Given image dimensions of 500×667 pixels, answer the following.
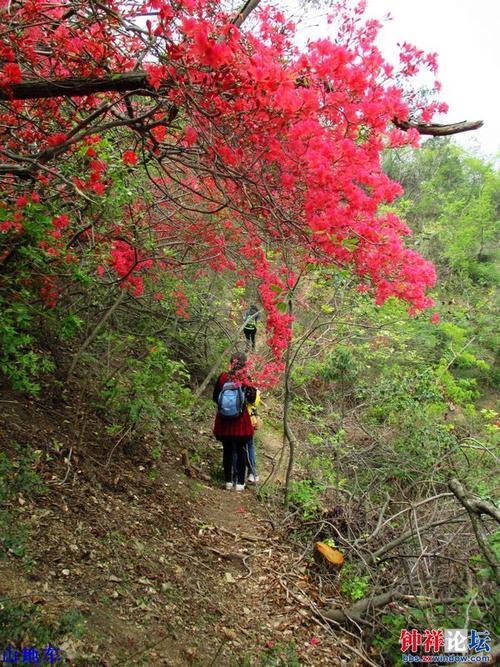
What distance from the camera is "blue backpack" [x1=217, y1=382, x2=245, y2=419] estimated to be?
16.8 ft

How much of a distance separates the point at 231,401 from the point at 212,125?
3.19 metres

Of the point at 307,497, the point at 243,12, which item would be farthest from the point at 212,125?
the point at 307,497

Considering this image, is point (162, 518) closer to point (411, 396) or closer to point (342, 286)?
point (342, 286)

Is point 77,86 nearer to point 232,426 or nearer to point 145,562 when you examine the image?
point 145,562

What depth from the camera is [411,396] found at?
24.8 ft

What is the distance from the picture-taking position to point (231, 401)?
5.14 meters

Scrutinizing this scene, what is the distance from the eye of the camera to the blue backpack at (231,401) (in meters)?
5.13

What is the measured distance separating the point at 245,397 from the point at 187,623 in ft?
8.59

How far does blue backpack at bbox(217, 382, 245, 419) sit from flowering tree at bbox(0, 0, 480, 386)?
6.36 feet

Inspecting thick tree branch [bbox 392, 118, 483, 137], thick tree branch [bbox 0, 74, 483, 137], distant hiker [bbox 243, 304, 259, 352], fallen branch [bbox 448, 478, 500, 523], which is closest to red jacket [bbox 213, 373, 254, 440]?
distant hiker [bbox 243, 304, 259, 352]

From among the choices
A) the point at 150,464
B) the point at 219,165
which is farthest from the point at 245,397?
the point at 219,165

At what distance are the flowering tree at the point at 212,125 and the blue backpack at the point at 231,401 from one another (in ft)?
6.36

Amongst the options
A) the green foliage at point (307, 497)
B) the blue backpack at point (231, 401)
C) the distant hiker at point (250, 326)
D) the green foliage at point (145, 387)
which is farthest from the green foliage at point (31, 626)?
the distant hiker at point (250, 326)

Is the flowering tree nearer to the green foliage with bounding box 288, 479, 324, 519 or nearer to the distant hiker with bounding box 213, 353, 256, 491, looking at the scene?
the distant hiker with bounding box 213, 353, 256, 491
